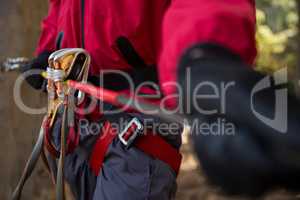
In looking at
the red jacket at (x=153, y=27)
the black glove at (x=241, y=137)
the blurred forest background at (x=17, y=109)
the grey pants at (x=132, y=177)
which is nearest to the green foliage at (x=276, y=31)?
the blurred forest background at (x=17, y=109)

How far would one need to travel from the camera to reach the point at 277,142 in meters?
0.75

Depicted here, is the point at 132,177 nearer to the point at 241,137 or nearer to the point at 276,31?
the point at 241,137

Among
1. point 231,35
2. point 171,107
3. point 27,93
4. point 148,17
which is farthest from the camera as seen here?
point 27,93

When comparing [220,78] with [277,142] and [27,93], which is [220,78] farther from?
[27,93]

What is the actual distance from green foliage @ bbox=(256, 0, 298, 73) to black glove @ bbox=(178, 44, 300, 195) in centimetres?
661

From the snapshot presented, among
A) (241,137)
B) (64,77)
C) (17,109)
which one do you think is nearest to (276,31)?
(17,109)

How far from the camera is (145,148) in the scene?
1.69m

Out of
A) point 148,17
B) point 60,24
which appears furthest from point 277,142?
point 60,24

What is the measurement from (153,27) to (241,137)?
867 mm

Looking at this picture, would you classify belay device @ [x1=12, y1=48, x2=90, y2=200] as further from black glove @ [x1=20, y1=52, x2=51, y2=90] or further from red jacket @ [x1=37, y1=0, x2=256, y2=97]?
black glove @ [x1=20, y1=52, x2=51, y2=90]

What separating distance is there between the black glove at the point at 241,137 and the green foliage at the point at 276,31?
6610 mm

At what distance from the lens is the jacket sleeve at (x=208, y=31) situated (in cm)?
90

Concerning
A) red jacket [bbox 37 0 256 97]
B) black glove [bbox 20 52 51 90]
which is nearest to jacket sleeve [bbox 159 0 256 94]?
red jacket [bbox 37 0 256 97]

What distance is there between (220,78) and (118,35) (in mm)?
810
